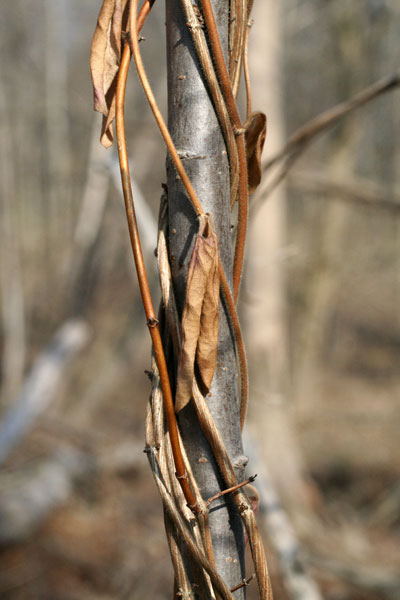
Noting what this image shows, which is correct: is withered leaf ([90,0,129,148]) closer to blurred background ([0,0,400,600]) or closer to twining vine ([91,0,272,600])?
twining vine ([91,0,272,600])

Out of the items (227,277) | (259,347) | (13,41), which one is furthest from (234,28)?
(13,41)

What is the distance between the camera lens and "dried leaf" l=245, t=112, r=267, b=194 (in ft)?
1.90

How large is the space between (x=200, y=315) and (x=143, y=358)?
21.4 feet

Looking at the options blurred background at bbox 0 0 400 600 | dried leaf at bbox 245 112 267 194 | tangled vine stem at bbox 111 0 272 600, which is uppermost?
blurred background at bbox 0 0 400 600

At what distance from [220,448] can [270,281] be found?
10.9 ft

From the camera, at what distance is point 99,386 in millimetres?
4234

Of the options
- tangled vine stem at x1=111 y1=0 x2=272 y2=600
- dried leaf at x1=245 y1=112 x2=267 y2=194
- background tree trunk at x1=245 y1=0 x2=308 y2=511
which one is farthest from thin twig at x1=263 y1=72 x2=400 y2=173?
background tree trunk at x1=245 y1=0 x2=308 y2=511

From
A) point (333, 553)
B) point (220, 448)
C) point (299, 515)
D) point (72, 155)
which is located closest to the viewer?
point (220, 448)

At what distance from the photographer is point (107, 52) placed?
1.77ft

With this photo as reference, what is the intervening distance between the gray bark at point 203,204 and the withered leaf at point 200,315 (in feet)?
0.12

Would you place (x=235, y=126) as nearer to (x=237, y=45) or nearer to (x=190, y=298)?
(x=237, y=45)

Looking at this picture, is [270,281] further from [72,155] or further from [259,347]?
[72,155]

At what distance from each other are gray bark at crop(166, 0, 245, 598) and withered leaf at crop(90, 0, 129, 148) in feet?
0.17

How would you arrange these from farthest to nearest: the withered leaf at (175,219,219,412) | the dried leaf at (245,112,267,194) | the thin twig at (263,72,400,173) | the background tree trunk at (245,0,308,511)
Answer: the background tree trunk at (245,0,308,511), the thin twig at (263,72,400,173), the dried leaf at (245,112,267,194), the withered leaf at (175,219,219,412)
